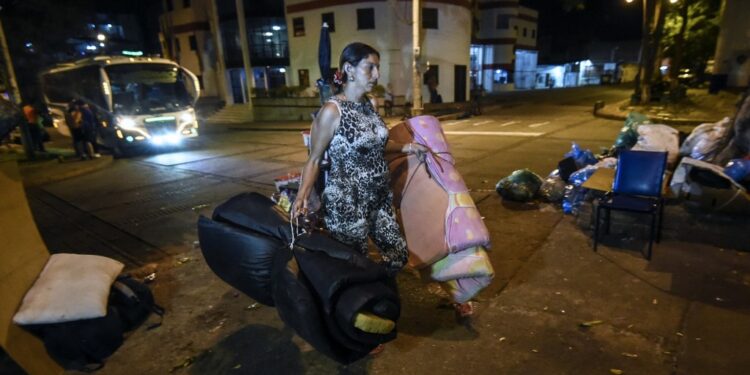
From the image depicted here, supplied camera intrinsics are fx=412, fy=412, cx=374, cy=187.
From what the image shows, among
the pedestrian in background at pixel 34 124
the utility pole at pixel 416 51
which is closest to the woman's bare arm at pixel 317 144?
the pedestrian in background at pixel 34 124

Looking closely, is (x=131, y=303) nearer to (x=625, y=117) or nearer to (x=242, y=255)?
Answer: (x=242, y=255)

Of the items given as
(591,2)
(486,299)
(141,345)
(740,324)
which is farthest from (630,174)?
(591,2)

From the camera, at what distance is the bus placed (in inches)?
484

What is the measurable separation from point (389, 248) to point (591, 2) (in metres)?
56.0

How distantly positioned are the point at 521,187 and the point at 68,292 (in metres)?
5.01

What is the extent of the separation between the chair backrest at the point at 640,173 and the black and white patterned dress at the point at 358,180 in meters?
2.68

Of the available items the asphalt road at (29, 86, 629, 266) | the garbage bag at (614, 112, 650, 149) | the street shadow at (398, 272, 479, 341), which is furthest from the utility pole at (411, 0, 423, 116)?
the street shadow at (398, 272, 479, 341)

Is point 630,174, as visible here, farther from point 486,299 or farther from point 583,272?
point 486,299

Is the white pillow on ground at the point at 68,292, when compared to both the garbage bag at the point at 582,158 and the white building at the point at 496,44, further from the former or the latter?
the white building at the point at 496,44

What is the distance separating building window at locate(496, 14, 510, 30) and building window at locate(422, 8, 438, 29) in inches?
732

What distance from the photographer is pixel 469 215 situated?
2.81m

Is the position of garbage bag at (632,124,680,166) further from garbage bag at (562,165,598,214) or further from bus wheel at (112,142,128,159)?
bus wheel at (112,142,128,159)

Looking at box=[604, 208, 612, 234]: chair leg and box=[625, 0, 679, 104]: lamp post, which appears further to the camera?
box=[625, 0, 679, 104]: lamp post

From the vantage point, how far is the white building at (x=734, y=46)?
1470 centimetres
